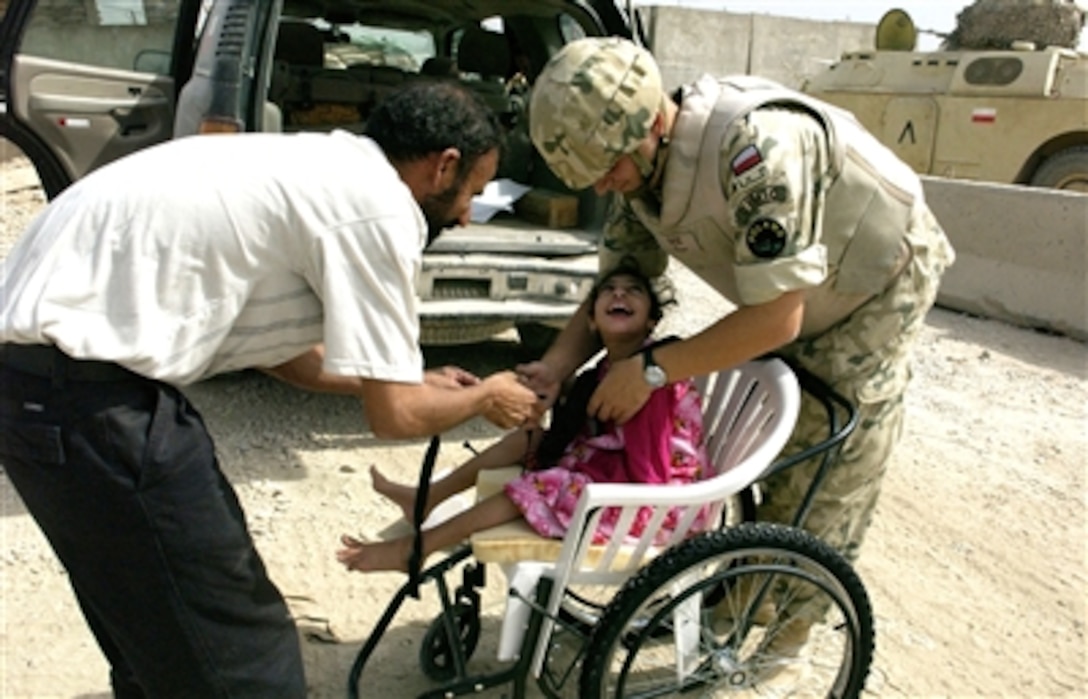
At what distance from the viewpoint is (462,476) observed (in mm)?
2574

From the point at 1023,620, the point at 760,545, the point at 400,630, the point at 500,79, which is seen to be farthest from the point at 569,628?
the point at 500,79

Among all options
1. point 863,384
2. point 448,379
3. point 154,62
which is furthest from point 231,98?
point 863,384

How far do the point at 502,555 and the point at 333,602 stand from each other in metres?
1.10

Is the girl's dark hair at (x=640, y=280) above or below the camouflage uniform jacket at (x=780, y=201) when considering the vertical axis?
below

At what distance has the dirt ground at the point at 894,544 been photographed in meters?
2.78

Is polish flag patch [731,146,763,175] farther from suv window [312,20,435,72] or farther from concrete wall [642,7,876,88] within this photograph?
concrete wall [642,7,876,88]

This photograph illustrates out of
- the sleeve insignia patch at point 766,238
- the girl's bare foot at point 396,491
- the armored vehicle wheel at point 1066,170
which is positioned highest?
the sleeve insignia patch at point 766,238

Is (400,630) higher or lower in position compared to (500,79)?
lower

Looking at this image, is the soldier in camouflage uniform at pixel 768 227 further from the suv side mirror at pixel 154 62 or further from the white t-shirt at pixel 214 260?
the suv side mirror at pixel 154 62

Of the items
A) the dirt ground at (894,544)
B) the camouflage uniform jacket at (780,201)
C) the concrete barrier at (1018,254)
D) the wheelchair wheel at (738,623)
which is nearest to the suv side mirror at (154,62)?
the dirt ground at (894,544)

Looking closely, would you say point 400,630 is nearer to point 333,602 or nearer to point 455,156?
point 333,602

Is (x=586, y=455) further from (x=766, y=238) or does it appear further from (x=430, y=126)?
(x=430, y=126)

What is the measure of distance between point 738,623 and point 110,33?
3.38 m

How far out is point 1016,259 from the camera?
624 cm
